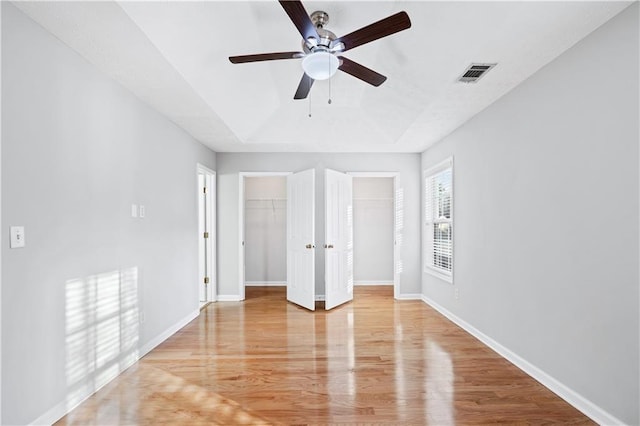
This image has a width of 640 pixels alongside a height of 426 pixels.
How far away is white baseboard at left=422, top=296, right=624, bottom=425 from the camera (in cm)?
201

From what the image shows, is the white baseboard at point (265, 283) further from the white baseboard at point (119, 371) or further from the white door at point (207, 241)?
the white baseboard at point (119, 371)

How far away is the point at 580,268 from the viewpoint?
218 cm

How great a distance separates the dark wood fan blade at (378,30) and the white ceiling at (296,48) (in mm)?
586

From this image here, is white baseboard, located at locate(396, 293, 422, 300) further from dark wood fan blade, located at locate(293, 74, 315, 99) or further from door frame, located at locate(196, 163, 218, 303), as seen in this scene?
dark wood fan blade, located at locate(293, 74, 315, 99)

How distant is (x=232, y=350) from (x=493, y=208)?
2.99 meters

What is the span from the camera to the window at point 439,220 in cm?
435

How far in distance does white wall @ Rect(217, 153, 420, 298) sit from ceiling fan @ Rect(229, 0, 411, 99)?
2929 millimetres

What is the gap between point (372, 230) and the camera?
6328 millimetres

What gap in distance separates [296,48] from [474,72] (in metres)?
1.60

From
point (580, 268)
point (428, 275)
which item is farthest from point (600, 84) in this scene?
point (428, 275)

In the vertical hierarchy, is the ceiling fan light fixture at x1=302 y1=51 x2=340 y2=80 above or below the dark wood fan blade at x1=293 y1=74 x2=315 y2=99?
below

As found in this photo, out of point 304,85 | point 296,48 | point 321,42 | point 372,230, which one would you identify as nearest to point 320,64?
point 321,42

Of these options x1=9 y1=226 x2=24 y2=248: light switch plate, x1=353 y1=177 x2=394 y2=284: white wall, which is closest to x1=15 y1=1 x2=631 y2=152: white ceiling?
x1=9 y1=226 x2=24 y2=248: light switch plate

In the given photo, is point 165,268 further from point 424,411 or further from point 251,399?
point 424,411
